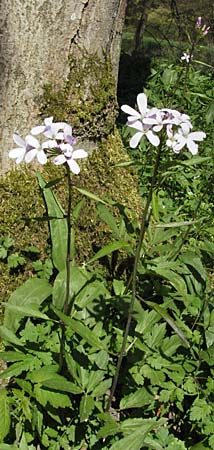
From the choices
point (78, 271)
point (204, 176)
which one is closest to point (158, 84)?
point (204, 176)

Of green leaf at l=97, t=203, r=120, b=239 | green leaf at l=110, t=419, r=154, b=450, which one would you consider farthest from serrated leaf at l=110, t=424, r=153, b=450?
green leaf at l=97, t=203, r=120, b=239

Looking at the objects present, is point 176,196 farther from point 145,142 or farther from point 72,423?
point 72,423

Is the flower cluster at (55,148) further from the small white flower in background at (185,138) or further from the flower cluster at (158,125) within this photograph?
the small white flower in background at (185,138)

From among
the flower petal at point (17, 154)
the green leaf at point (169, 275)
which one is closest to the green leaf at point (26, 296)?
the green leaf at point (169, 275)

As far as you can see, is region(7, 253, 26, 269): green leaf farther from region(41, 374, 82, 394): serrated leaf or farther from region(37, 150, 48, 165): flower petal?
region(37, 150, 48, 165): flower petal

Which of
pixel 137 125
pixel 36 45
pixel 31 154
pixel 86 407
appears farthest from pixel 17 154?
pixel 36 45
